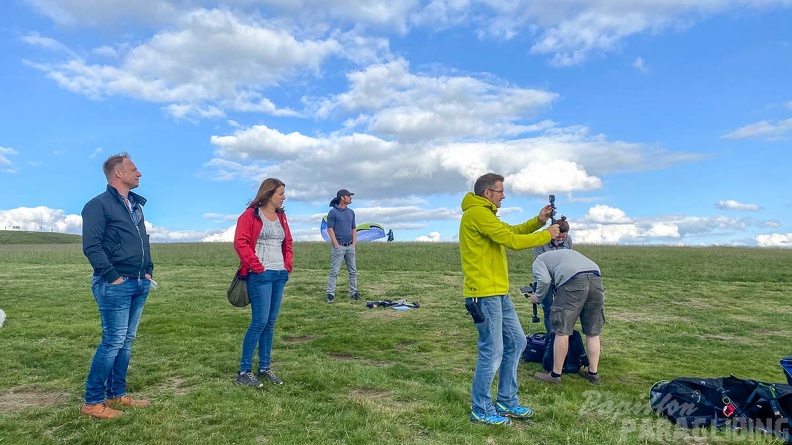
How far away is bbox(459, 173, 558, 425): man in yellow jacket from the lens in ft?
16.4

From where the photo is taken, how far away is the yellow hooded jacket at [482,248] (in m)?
4.96

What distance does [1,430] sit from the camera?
4984 millimetres

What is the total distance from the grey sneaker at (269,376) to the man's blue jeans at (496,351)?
266 centimetres

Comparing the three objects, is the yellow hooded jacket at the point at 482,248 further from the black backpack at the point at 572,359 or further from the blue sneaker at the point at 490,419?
the black backpack at the point at 572,359

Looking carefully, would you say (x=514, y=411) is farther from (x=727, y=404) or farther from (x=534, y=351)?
(x=534, y=351)

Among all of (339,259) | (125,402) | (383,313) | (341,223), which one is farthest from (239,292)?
(339,259)

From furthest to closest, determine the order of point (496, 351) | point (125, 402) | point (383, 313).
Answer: point (383, 313) < point (125, 402) < point (496, 351)

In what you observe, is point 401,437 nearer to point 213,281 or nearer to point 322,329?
point 322,329

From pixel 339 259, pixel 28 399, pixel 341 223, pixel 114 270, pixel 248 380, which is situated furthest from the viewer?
pixel 339 259

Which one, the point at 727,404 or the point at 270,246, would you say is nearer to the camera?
the point at 727,404

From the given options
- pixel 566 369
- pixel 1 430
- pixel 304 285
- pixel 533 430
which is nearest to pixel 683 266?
pixel 304 285

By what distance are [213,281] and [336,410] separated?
50.1 ft

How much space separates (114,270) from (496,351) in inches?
158

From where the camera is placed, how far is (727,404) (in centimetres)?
528
